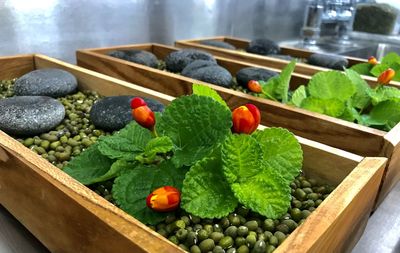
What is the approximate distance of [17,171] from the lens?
51 centimetres

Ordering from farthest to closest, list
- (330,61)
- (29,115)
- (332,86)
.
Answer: (330,61), (332,86), (29,115)

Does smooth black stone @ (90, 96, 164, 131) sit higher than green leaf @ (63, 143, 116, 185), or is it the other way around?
smooth black stone @ (90, 96, 164, 131)

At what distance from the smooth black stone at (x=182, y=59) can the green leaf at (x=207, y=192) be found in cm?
66

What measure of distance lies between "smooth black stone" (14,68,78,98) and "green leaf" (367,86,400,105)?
68 cm

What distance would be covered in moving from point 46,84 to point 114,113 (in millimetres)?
240

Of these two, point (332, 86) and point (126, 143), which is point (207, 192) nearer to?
point (126, 143)

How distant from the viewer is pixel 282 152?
20.6 inches

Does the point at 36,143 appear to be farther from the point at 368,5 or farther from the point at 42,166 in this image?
the point at 368,5

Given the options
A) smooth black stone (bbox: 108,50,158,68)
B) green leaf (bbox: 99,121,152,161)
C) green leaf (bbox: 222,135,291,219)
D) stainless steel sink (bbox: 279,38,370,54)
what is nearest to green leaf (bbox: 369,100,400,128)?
green leaf (bbox: 222,135,291,219)

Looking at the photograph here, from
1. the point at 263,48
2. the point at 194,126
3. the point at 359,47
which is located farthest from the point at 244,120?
the point at 359,47

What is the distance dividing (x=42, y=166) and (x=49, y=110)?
10.7 inches

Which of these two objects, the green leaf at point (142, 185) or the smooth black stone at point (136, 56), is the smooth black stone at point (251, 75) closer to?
the smooth black stone at point (136, 56)

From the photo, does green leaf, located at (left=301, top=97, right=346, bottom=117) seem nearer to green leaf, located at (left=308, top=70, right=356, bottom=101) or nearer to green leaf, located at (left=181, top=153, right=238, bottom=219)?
green leaf, located at (left=308, top=70, right=356, bottom=101)

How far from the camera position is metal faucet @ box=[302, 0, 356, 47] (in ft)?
6.08
